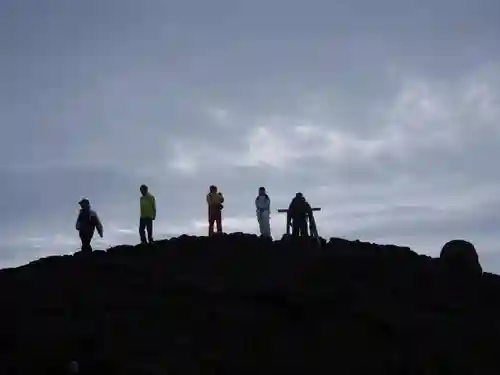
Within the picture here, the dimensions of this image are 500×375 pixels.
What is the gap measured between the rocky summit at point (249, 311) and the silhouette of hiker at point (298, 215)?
0.50 meters

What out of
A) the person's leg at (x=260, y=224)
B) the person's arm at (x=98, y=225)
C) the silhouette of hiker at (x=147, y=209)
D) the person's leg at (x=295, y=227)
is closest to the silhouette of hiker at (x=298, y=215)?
the person's leg at (x=295, y=227)

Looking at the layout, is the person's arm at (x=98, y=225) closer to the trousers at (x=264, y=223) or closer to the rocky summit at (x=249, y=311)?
the rocky summit at (x=249, y=311)

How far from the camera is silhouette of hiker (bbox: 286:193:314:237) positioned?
93.4 ft

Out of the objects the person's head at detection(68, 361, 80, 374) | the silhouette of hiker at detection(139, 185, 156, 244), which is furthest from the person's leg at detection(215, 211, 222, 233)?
the person's head at detection(68, 361, 80, 374)

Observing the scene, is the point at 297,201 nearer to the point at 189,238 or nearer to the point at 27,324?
the point at 189,238

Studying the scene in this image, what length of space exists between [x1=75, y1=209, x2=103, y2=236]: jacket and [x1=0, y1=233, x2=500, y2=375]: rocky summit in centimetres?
145

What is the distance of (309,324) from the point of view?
84.6 feet

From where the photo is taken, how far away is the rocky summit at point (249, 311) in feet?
77.9

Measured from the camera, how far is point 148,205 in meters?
27.5

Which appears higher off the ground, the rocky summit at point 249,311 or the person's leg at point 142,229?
the person's leg at point 142,229

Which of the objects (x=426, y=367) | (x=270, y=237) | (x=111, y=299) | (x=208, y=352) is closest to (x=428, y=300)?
(x=426, y=367)

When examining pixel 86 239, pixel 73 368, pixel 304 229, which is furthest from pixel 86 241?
pixel 304 229

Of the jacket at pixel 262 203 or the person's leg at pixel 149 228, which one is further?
the jacket at pixel 262 203

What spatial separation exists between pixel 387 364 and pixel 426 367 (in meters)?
1.11
